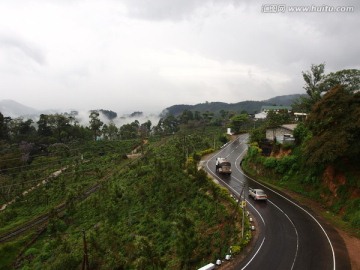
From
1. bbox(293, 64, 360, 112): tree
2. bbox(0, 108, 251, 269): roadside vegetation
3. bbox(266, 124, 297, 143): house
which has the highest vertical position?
bbox(293, 64, 360, 112): tree

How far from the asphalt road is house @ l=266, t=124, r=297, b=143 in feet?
38.7

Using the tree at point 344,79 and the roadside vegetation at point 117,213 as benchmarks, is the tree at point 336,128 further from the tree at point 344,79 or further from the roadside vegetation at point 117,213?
the tree at point 344,79

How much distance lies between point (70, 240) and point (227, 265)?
25208 millimetres

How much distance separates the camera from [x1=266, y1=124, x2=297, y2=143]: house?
153ft

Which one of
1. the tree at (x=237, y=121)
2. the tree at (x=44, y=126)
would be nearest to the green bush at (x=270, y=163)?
the tree at (x=237, y=121)

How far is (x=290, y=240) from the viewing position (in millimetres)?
25672

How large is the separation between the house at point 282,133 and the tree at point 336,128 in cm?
1071

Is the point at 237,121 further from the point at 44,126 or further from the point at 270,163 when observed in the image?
the point at 44,126

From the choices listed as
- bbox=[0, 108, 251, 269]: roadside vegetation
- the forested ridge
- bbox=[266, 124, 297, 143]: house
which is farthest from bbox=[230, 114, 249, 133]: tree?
bbox=[266, 124, 297, 143]: house

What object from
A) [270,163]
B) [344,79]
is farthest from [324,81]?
[270,163]

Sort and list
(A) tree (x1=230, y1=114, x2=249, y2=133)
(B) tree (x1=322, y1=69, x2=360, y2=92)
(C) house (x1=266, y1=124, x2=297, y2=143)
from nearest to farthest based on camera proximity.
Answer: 1. (C) house (x1=266, y1=124, x2=297, y2=143)
2. (B) tree (x1=322, y1=69, x2=360, y2=92)
3. (A) tree (x1=230, y1=114, x2=249, y2=133)

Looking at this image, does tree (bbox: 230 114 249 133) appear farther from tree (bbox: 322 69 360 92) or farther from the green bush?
the green bush

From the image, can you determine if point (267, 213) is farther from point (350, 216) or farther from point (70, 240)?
point (70, 240)

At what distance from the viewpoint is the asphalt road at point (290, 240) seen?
22188mm
